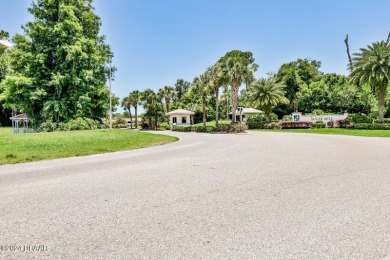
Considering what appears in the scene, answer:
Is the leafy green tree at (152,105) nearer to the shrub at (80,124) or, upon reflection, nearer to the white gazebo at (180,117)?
the white gazebo at (180,117)

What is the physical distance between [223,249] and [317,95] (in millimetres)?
52347

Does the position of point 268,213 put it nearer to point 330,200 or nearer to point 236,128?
point 330,200

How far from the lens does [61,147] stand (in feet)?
43.9

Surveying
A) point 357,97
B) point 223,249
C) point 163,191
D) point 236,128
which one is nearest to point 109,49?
point 236,128

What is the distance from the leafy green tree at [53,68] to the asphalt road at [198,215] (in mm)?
24040

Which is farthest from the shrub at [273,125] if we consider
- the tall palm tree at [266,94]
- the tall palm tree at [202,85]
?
the tall palm tree at [202,85]

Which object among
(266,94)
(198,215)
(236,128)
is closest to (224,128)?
(236,128)

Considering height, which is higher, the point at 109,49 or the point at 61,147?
the point at 109,49

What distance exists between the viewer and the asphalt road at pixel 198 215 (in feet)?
9.50

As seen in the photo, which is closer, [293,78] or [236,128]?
[236,128]

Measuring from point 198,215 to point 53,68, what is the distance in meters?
31.4

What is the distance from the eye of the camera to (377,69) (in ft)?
107

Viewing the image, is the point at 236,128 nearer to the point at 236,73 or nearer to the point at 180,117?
the point at 236,73

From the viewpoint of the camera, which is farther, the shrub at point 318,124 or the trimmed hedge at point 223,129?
the shrub at point 318,124
